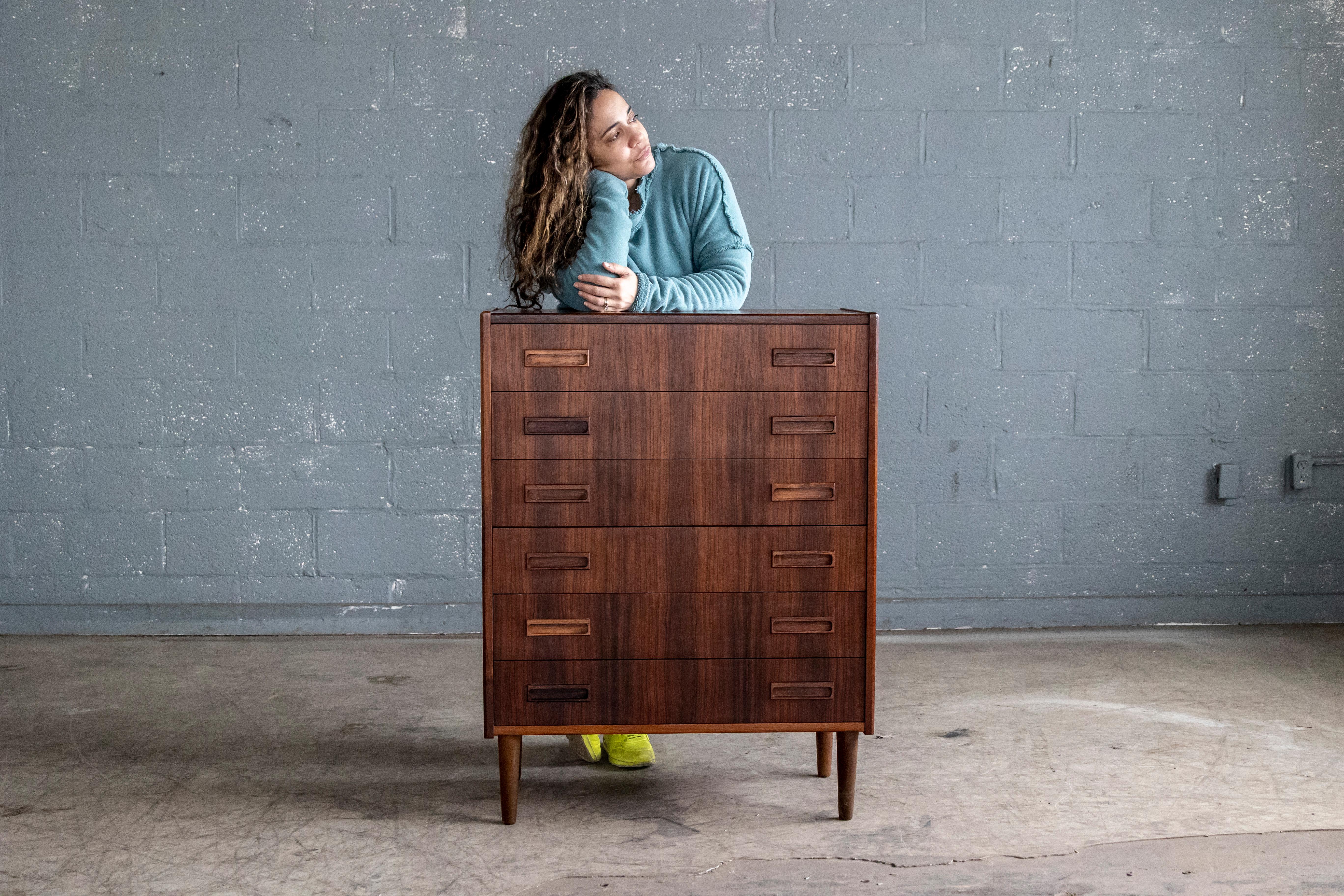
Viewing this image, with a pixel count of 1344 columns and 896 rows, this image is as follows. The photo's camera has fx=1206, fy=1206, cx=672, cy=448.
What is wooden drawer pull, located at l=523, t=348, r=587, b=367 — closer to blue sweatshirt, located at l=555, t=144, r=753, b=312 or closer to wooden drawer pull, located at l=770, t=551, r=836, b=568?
blue sweatshirt, located at l=555, t=144, r=753, b=312

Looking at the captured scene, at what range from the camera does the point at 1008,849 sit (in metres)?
2.16

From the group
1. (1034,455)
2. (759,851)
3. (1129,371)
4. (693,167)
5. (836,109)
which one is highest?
(836,109)

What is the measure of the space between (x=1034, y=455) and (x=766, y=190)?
116 centimetres

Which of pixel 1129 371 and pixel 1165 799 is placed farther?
pixel 1129 371

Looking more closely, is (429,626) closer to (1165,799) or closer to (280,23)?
(280,23)

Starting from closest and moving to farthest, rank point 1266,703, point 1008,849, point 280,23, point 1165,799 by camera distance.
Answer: point 1008,849 < point 1165,799 < point 1266,703 < point 280,23

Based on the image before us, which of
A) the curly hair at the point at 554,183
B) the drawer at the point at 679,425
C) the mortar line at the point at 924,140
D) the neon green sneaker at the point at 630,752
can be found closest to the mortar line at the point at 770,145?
the mortar line at the point at 924,140

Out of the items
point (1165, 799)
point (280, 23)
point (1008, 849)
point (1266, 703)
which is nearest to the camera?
point (1008, 849)

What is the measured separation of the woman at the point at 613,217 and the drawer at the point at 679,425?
188 mm

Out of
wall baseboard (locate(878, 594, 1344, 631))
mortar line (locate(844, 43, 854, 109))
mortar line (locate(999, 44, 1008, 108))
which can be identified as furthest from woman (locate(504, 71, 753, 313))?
wall baseboard (locate(878, 594, 1344, 631))

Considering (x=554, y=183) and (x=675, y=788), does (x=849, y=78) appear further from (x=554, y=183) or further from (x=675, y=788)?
(x=675, y=788)

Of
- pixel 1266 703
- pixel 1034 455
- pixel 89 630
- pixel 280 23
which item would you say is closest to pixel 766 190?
pixel 1034 455

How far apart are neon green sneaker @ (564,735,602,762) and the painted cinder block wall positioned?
117 cm

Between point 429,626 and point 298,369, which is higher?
point 298,369
